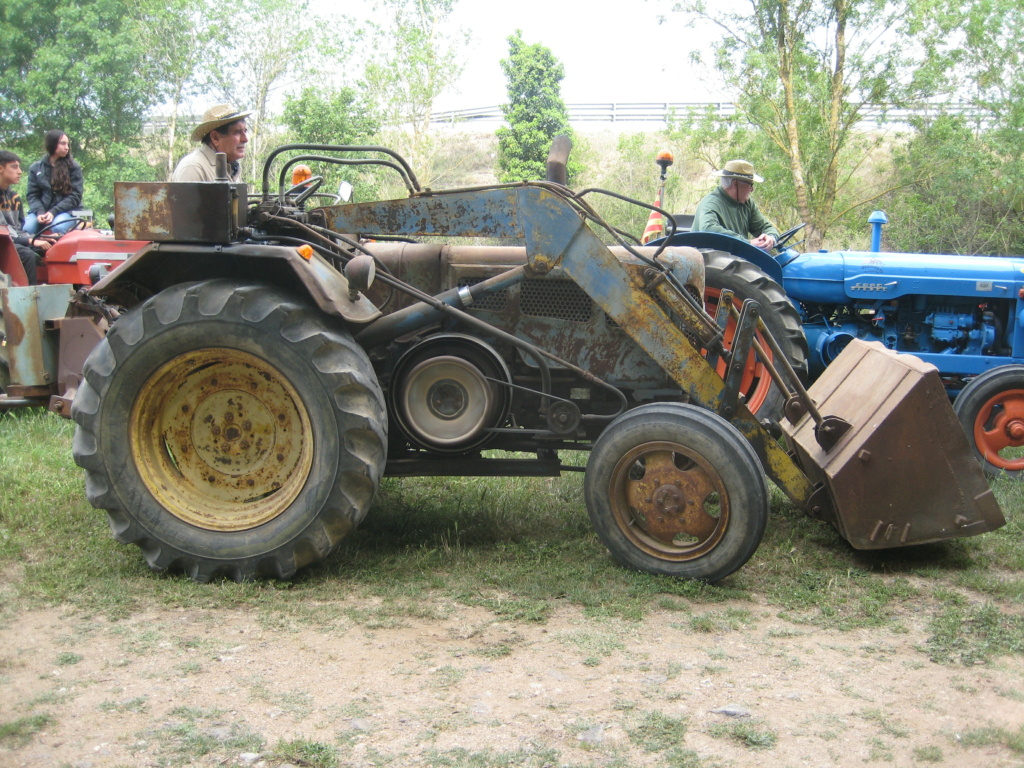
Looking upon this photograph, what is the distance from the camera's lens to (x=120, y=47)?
2269 centimetres

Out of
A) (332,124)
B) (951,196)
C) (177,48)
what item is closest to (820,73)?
(951,196)

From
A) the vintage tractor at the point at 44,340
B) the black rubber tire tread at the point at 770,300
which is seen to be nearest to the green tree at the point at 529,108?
the vintage tractor at the point at 44,340

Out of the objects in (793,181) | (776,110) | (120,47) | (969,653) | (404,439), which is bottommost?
(969,653)

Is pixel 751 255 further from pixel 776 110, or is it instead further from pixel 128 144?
pixel 128 144

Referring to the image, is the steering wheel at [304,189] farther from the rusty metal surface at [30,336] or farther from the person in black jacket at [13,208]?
the person in black jacket at [13,208]

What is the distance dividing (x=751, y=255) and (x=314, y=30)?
1926 centimetres

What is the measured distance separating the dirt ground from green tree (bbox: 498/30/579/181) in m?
18.0

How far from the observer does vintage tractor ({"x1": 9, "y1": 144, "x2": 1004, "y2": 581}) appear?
427cm

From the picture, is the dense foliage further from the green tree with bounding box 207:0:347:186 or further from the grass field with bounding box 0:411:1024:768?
the grass field with bounding box 0:411:1024:768

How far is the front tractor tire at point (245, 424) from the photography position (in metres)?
4.25

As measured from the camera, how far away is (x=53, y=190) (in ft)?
30.8

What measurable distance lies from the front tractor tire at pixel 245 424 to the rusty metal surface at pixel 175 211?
24cm

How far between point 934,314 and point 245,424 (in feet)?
16.7

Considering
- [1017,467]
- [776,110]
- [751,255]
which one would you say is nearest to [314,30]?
[776,110]
